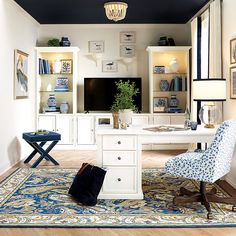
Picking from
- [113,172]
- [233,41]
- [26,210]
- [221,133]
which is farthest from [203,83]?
[26,210]

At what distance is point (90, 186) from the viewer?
3906mm

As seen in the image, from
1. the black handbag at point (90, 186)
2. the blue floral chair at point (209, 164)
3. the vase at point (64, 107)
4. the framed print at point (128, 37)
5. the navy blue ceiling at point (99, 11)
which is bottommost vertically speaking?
the black handbag at point (90, 186)

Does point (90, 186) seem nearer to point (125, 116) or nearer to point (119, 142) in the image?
point (119, 142)

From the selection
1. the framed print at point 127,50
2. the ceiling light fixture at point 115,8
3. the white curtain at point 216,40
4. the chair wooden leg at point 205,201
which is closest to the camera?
the chair wooden leg at point 205,201

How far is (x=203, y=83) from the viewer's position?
4.41 metres

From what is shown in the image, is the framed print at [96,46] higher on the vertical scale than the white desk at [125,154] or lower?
higher

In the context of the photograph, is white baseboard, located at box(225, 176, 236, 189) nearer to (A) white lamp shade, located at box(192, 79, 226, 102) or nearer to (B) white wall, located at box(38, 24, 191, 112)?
(A) white lamp shade, located at box(192, 79, 226, 102)

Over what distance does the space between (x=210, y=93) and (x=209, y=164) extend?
3.86 ft

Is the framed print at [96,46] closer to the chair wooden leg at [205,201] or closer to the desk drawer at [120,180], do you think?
the desk drawer at [120,180]

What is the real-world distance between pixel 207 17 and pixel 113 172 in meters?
3.30

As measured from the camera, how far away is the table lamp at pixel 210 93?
4379mm

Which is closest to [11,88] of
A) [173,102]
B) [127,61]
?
[127,61]

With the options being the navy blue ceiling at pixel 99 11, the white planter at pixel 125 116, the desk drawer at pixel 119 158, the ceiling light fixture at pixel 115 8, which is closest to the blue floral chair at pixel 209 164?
the desk drawer at pixel 119 158

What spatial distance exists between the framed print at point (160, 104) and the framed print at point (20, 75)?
8.15 ft
